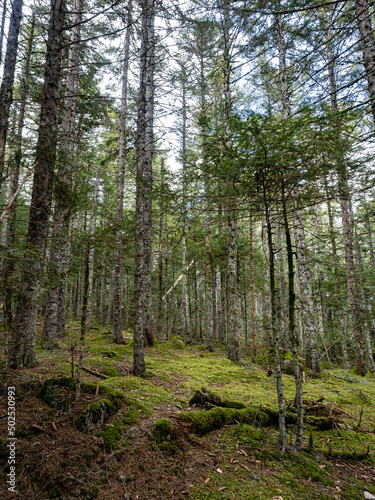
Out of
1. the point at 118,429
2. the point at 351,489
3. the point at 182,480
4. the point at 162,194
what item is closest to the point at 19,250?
the point at 162,194

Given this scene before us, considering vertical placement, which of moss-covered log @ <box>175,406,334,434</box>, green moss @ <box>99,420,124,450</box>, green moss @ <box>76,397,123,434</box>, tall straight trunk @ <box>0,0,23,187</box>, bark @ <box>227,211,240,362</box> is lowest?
moss-covered log @ <box>175,406,334,434</box>

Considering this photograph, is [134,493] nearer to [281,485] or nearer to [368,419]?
[281,485]

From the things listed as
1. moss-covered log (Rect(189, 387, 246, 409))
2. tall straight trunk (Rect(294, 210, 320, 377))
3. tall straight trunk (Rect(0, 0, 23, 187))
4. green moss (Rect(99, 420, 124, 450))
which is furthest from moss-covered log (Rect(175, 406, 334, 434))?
tall straight trunk (Rect(0, 0, 23, 187))

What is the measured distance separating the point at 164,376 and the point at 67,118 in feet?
33.9

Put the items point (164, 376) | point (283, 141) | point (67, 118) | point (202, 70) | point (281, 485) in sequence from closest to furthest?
point (281, 485), point (283, 141), point (164, 376), point (67, 118), point (202, 70)

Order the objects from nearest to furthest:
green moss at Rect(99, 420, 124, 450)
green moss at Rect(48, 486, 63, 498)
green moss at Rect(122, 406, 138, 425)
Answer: green moss at Rect(48, 486, 63, 498), green moss at Rect(99, 420, 124, 450), green moss at Rect(122, 406, 138, 425)

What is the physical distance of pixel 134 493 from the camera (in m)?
2.95

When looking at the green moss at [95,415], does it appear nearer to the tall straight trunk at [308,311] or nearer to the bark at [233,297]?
the bark at [233,297]

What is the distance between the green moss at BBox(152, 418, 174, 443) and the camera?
3.84m

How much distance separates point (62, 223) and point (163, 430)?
15.6 feet

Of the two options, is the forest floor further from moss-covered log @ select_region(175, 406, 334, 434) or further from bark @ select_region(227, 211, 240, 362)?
bark @ select_region(227, 211, 240, 362)

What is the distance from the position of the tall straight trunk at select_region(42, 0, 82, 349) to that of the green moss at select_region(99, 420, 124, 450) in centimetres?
250

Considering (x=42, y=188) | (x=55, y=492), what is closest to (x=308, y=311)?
(x=55, y=492)

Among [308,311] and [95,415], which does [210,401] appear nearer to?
[95,415]
